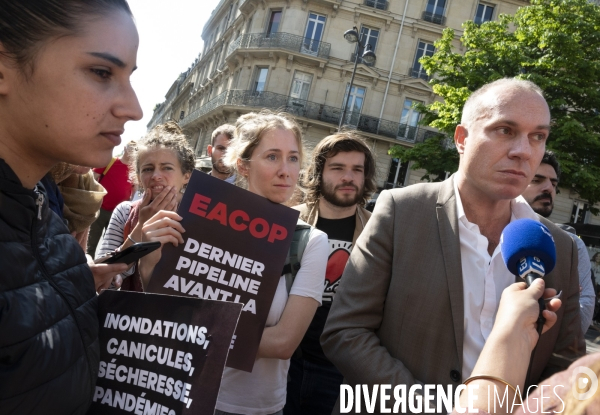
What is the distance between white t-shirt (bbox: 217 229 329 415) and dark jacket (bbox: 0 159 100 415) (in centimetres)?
94

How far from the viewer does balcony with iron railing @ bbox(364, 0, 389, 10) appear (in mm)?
31219

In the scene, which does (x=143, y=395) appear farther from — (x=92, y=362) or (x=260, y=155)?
(x=260, y=155)

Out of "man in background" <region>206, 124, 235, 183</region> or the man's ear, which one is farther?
"man in background" <region>206, 124, 235, 183</region>

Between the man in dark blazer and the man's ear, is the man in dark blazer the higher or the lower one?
the lower one

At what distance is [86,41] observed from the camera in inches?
50.0

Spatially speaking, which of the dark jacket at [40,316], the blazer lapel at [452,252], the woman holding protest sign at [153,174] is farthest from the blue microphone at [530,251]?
the woman holding protest sign at [153,174]

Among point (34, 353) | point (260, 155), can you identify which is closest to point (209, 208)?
point (260, 155)

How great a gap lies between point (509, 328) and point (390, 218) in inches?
30.8

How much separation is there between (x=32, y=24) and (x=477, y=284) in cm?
170

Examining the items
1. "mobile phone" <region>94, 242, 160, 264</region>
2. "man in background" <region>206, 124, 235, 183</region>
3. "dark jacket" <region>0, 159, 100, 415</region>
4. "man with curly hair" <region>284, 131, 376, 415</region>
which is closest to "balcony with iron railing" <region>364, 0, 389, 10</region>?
"man in background" <region>206, 124, 235, 183</region>

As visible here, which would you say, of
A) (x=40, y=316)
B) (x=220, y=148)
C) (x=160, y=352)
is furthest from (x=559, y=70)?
(x=40, y=316)

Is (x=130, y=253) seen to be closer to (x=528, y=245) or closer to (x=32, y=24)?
(x=32, y=24)

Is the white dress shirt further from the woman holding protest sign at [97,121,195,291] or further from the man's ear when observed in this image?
the woman holding protest sign at [97,121,195,291]

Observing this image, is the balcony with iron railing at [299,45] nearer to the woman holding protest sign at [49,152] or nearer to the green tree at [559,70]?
the green tree at [559,70]
